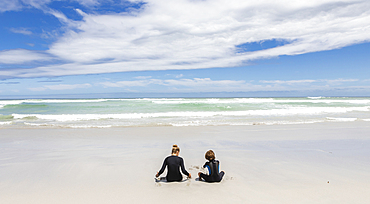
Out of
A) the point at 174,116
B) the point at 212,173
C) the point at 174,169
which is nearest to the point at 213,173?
the point at 212,173

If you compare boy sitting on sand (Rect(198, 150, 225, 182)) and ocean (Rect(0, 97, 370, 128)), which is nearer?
boy sitting on sand (Rect(198, 150, 225, 182))

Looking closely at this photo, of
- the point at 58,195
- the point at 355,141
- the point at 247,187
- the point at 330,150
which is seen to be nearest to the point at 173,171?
the point at 247,187

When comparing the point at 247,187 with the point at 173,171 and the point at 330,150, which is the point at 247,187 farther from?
the point at 330,150

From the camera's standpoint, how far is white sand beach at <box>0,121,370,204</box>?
363cm

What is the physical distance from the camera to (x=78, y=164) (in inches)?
212

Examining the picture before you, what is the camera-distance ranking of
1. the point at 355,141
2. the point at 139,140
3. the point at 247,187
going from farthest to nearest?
1. the point at 139,140
2. the point at 355,141
3. the point at 247,187

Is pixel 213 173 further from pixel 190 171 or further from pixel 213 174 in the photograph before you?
pixel 190 171

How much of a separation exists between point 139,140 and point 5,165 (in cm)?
403

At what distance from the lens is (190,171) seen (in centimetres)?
494

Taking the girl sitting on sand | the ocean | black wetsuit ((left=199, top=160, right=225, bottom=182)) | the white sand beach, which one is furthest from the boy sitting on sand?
the ocean

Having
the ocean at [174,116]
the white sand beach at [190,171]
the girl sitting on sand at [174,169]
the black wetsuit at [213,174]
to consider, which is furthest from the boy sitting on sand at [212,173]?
the ocean at [174,116]

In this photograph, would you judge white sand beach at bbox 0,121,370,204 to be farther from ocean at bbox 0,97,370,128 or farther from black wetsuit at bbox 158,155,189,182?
ocean at bbox 0,97,370,128

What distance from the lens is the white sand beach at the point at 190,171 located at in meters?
3.63

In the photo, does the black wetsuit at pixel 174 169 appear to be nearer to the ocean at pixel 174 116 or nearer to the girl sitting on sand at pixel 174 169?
the girl sitting on sand at pixel 174 169
